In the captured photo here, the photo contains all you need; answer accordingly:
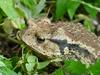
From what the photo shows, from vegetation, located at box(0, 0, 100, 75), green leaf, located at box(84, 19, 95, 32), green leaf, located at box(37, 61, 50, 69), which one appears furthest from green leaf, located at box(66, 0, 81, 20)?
green leaf, located at box(37, 61, 50, 69)

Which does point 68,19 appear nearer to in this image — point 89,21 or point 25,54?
point 89,21

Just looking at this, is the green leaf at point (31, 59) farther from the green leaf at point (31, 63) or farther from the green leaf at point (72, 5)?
the green leaf at point (72, 5)

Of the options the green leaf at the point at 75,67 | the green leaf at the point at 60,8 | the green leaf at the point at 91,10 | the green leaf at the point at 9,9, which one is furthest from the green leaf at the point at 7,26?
the green leaf at the point at 91,10

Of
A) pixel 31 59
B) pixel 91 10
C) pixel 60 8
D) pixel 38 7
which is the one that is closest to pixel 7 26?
pixel 38 7


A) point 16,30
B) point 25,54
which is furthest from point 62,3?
point 25,54

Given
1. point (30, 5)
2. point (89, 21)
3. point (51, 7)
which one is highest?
point (30, 5)
